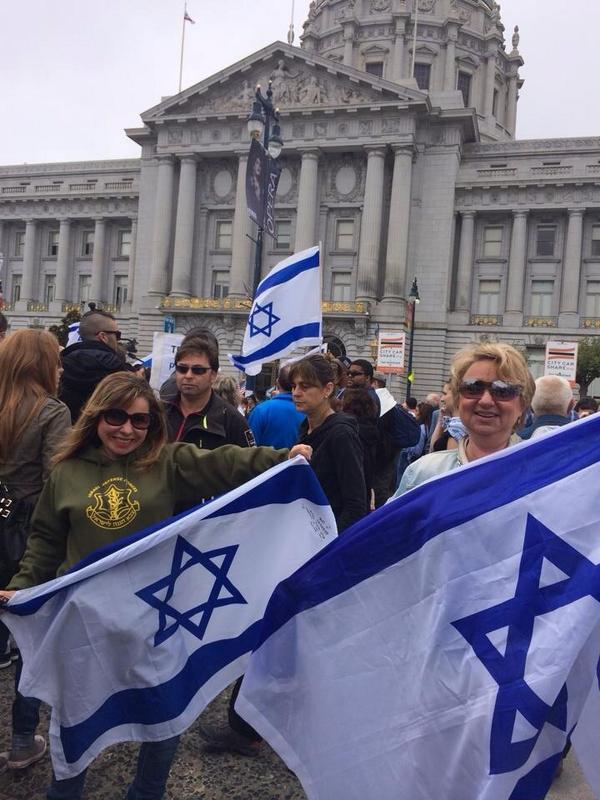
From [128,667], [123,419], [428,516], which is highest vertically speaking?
[123,419]

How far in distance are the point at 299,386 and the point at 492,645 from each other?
6.61 feet

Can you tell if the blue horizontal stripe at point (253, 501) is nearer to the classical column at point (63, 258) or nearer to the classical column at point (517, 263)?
the classical column at point (517, 263)

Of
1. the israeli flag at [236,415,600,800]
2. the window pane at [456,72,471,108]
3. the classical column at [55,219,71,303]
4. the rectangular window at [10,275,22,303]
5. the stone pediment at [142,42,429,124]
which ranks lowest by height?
the israeli flag at [236,415,600,800]

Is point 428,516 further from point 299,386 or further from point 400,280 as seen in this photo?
point 400,280

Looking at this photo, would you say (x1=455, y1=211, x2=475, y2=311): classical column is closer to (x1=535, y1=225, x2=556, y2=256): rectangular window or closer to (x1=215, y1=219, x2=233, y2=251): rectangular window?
(x1=535, y1=225, x2=556, y2=256): rectangular window

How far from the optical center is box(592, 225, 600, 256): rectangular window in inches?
1646

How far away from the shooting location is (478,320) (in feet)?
138

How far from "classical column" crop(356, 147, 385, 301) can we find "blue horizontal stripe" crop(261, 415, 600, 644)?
38.9 m

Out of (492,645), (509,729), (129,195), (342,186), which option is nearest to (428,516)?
(492,645)

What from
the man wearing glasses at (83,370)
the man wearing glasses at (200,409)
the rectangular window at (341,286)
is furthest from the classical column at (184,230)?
the man wearing glasses at (200,409)

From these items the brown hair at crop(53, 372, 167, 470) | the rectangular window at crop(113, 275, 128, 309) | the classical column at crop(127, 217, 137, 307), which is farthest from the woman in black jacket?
the rectangular window at crop(113, 275, 128, 309)

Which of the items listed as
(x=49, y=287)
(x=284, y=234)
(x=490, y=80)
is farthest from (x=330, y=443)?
(x=490, y=80)

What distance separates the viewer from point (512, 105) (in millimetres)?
66375

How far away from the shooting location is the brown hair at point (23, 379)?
10.3ft
